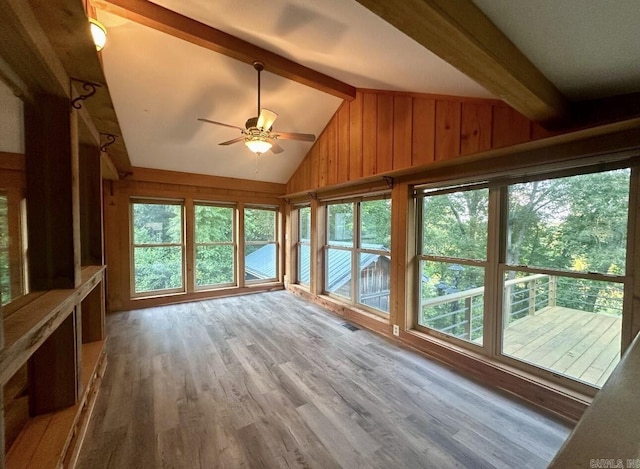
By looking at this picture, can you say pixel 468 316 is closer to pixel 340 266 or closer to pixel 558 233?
pixel 558 233

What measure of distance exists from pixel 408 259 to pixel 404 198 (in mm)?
733

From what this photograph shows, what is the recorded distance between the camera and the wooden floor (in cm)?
158

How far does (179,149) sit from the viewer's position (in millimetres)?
4102

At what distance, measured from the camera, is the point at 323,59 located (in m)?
2.61

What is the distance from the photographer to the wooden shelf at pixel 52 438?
49.4 inches

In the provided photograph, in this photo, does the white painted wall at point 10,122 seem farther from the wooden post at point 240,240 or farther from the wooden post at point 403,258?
the wooden post at point 240,240

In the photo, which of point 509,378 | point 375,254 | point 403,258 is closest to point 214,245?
point 375,254

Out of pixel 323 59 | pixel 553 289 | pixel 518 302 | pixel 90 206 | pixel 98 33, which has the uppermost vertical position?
pixel 323 59

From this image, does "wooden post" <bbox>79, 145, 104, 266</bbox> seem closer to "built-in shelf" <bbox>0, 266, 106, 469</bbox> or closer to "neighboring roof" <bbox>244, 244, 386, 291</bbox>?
"built-in shelf" <bbox>0, 266, 106, 469</bbox>

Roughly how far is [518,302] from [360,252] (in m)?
2.06

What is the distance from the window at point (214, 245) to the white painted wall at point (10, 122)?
3.55 metres

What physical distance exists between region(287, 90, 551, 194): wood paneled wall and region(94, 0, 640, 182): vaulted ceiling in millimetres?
164

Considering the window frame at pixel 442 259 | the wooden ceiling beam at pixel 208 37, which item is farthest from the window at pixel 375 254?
the wooden ceiling beam at pixel 208 37

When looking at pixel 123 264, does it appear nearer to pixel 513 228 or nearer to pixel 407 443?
pixel 407 443
